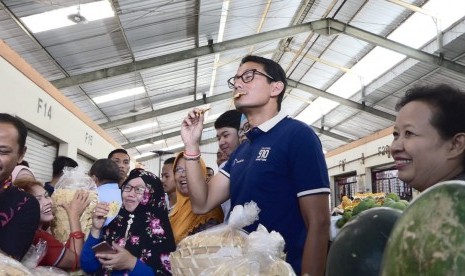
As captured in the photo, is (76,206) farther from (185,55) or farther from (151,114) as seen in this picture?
(151,114)

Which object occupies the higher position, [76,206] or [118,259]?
[76,206]

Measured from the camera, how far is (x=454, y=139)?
4.09ft

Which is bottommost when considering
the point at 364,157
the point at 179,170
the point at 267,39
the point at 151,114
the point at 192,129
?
the point at 179,170

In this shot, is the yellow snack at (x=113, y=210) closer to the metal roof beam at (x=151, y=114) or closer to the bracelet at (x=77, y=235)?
the bracelet at (x=77, y=235)

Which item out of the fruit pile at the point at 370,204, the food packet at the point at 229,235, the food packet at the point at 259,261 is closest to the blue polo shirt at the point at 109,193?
the fruit pile at the point at 370,204

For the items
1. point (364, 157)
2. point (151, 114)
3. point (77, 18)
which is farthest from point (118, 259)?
point (364, 157)

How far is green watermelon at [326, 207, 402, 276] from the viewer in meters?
0.58

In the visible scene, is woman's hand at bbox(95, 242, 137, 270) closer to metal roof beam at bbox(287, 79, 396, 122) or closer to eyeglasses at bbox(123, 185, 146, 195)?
eyeglasses at bbox(123, 185, 146, 195)

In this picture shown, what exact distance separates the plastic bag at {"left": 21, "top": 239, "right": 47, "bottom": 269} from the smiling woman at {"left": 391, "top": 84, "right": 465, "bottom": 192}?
128cm

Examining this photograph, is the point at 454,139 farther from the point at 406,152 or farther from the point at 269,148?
the point at 269,148

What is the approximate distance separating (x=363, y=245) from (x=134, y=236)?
67.2 inches

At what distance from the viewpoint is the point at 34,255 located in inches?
63.9

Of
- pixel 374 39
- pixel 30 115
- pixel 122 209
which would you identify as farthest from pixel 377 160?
pixel 122 209

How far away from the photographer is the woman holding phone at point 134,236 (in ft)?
6.49
